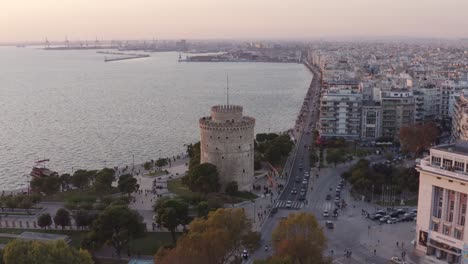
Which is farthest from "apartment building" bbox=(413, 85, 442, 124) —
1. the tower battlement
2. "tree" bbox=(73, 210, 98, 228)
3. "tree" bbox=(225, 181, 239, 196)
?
"tree" bbox=(73, 210, 98, 228)

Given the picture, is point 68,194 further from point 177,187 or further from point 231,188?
point 231,188

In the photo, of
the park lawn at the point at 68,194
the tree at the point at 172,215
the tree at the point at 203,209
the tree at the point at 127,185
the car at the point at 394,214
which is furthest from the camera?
the park lawn at the point at 68,194

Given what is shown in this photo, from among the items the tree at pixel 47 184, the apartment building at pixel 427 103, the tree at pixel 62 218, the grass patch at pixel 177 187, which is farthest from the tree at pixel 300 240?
the apartment building at pixel 427 103

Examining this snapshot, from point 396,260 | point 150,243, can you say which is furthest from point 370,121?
point 150,243

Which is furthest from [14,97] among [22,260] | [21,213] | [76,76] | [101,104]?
[22,260]

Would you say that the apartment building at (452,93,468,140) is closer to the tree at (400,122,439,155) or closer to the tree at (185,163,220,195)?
the tree at (400,122,439,155)

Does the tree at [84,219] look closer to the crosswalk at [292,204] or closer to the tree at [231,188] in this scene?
the tree at [231,188]
